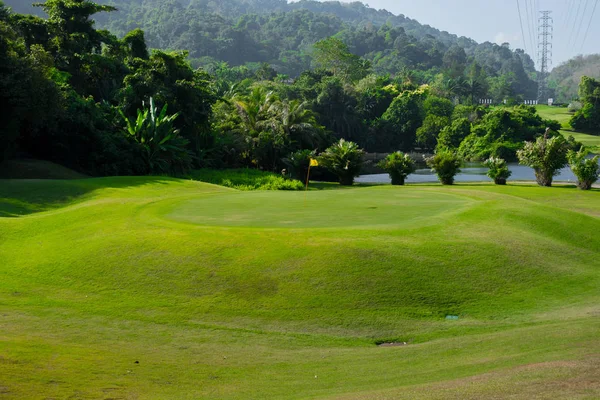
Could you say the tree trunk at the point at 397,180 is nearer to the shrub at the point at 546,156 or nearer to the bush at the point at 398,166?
the bush at the point at 398,166

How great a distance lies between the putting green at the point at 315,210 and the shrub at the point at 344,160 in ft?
60.4

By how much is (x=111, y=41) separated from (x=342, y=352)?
4155 centimetres

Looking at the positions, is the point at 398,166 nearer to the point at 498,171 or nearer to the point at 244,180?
the point at 498,171

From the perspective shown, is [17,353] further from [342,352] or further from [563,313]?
[563,313]

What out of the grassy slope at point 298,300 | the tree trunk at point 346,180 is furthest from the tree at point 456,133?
the grassy slope at point 298,300

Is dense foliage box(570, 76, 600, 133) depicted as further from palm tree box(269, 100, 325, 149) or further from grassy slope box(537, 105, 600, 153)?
palm tree box(269, 100, 325, 149)

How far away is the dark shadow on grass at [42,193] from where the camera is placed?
20594mm

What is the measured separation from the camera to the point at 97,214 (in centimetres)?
1731

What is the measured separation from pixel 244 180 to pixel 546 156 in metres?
15.9

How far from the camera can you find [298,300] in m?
11.9

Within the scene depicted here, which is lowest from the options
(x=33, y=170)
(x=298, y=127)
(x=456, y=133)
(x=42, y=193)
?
(x=42, y=193)

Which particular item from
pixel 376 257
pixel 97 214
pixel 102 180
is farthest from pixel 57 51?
pixel 376 257

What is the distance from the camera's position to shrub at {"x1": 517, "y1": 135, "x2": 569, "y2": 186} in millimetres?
34344

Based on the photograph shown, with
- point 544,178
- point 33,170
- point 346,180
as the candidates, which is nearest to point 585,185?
point 544,178
